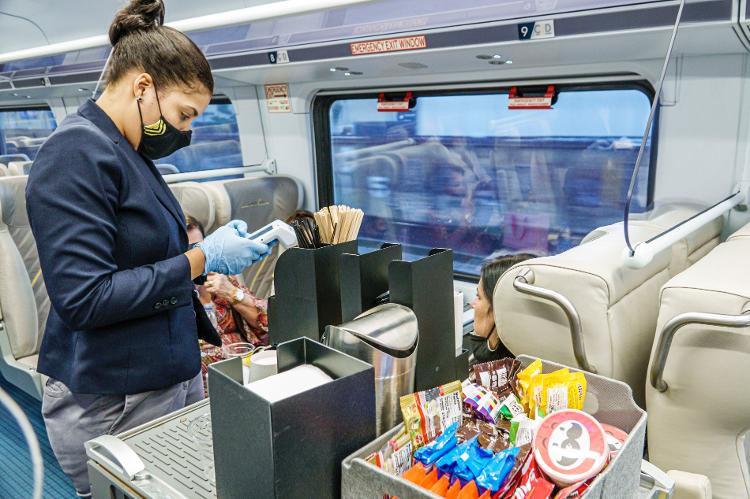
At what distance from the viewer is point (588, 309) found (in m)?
1.53

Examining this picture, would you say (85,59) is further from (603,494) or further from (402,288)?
(603,494)

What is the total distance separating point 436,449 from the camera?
34.3 inches

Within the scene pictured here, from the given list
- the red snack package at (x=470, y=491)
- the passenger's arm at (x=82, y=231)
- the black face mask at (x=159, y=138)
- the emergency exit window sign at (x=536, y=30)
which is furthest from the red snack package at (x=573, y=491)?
the emergency exit window sign at (x=536, y=30)

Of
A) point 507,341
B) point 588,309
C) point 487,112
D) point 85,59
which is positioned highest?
point 85,59

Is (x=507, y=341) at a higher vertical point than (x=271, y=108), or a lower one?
lower

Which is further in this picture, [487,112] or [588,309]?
[487,112]

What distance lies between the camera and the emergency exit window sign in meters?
2.17

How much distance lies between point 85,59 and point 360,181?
243 centimetres

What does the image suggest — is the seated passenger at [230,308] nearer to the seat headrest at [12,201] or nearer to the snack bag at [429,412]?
the seat headrest at [12,201]

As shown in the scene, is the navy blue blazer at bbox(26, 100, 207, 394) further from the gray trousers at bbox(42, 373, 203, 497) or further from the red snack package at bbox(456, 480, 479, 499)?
the red snack package at bbox(456, 480, 479, 499)

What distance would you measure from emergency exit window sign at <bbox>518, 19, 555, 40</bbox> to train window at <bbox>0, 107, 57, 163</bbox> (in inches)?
Result: 220

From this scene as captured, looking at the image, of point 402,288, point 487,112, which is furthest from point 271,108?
point 402,288

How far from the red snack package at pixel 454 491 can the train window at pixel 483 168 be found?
2.16 meters

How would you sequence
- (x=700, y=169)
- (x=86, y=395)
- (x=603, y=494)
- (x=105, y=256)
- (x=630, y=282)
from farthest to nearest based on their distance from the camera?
(x=700, y=169), (x=630, y=282), (x=86, y=395), (x=105, y=256), (x=603, y=494)
